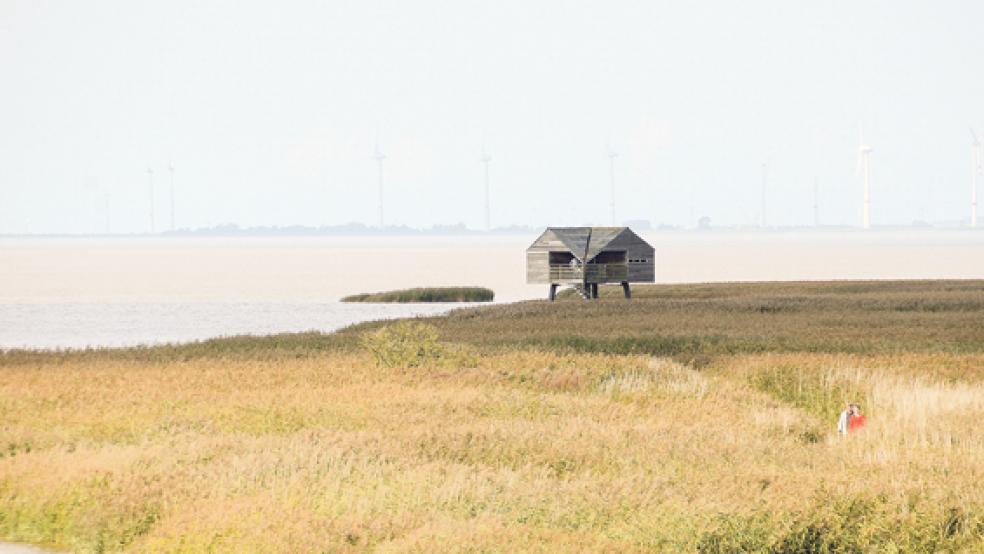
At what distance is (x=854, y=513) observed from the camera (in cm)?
1683

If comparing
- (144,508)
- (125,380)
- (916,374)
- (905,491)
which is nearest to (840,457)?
(905,491)

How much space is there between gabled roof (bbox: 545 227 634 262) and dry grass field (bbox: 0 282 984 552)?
3479 cm

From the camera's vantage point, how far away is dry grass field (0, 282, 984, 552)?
1631 cm

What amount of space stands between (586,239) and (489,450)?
Answer: 56.0 metres

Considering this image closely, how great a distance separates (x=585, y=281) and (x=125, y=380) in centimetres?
4606

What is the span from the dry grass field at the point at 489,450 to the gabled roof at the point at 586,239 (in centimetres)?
3479

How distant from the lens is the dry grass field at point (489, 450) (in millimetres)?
16312

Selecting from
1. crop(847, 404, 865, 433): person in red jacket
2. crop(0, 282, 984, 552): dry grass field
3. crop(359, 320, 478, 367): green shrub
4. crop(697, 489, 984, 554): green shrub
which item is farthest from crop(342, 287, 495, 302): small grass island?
crop(697, 489, 984, 554): green shrub

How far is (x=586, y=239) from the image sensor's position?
76562mm

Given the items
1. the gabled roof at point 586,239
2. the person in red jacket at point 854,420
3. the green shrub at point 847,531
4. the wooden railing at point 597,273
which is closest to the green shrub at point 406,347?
the person in red jacket at point 854,420

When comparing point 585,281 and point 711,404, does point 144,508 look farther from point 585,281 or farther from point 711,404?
point 585,281

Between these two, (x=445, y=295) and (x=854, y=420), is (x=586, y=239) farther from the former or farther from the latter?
(x=854, y=420)

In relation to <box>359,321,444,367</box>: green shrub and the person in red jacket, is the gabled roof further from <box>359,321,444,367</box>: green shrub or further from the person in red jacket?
the person in red jacket

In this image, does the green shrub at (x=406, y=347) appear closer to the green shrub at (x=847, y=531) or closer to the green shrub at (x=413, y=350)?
the green shrub at (x=413, y=350)
